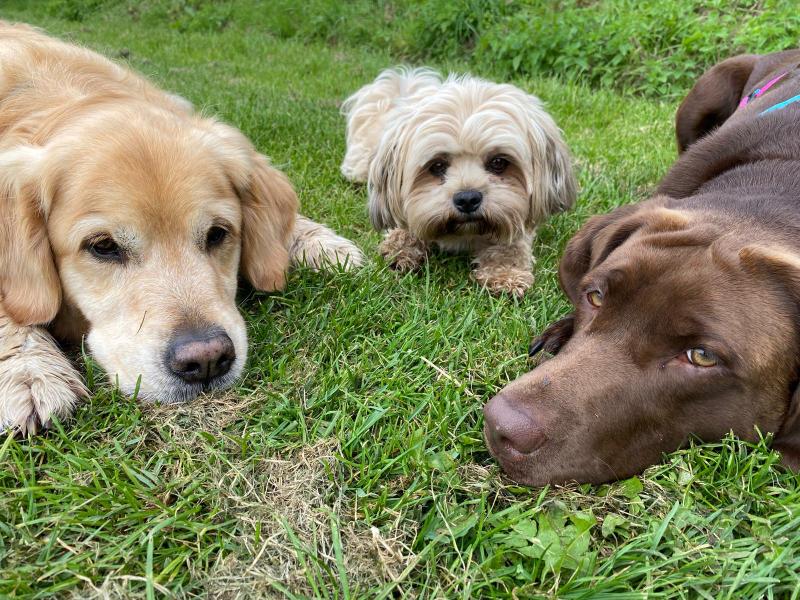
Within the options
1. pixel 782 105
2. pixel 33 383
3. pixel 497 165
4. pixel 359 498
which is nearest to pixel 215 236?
pixel 33 383

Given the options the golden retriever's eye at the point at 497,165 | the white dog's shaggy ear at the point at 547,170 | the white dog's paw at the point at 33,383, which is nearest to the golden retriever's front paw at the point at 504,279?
the white dog's shaggy ear at the point at 547,170

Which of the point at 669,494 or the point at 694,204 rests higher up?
the point at 694,204

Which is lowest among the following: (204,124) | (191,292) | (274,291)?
(274,291)

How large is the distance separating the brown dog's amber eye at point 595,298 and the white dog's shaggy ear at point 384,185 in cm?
181

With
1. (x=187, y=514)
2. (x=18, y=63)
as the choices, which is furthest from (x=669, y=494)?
(x=18, y=63)

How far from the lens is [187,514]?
1956mm

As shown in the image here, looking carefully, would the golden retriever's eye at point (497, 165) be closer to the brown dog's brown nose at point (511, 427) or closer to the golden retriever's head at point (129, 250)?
the golden retriever's head at point (129, 250)

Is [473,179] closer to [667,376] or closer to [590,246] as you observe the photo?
[590,246]

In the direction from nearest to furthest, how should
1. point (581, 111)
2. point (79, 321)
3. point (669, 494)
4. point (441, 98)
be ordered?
point (669, 494)
point (79, 321)
point (441, 98)
point (581, 111)

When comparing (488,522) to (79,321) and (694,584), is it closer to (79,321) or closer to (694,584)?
(694,584)

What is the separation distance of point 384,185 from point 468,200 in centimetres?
69

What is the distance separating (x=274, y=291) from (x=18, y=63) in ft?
5.86

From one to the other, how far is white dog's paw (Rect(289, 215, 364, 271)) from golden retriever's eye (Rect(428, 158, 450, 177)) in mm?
682

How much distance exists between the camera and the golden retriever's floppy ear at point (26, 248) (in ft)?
8.50
